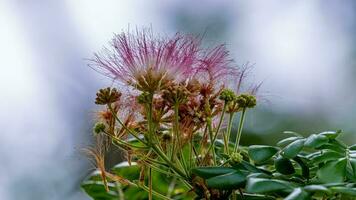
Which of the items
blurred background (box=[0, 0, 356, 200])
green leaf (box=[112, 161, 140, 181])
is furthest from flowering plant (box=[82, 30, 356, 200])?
blurred background (box=[0, 0, 356, 200])

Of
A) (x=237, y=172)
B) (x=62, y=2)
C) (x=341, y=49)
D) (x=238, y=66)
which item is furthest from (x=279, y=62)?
(x=237, y=172)

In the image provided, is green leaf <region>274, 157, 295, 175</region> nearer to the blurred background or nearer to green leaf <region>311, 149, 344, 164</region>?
green leaf <region>311, 149, 344, 164</region>

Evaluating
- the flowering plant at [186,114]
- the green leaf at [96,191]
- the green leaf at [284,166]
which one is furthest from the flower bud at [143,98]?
the green leaf at [96,191]

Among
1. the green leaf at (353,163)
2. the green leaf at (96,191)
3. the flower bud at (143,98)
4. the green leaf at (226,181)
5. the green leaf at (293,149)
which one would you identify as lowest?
the green leaf at (96,191)

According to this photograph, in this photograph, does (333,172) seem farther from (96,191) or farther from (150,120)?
(96,191)

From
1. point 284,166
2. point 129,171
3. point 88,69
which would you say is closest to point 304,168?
point 284,166

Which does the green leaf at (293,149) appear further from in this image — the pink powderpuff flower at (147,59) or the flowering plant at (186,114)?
the pink powderpuff flower at (147,59)
